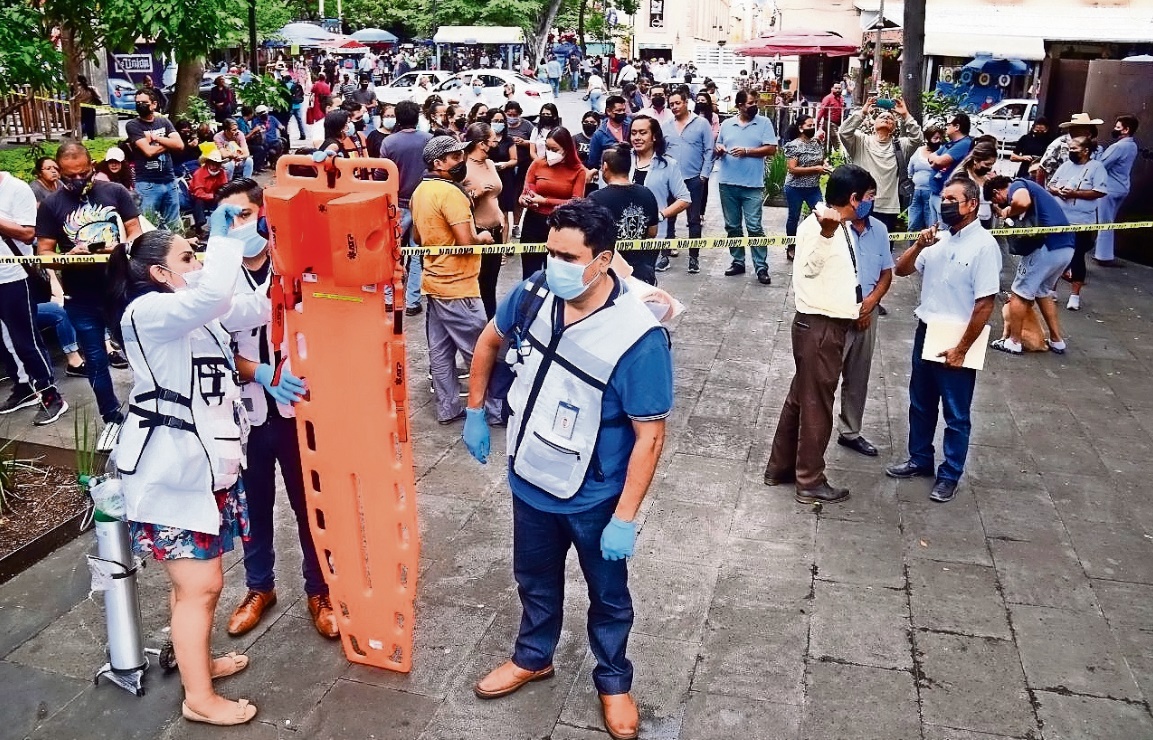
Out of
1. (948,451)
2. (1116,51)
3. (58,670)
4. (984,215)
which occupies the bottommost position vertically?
(58,670)

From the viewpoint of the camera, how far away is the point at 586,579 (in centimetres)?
372

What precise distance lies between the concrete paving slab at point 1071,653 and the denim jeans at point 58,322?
22.2 feet

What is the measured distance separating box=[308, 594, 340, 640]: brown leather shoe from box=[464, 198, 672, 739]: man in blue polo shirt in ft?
3.19

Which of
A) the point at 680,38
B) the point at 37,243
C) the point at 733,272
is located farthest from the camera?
the point at 680,38

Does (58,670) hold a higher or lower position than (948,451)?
lower

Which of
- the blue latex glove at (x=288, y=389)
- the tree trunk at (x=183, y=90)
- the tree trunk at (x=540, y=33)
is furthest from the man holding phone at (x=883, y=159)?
the tree trunk at (x=540, y=33)

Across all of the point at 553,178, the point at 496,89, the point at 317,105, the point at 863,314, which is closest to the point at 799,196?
the point at 553,178

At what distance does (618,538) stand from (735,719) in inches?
37.7

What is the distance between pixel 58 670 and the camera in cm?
407

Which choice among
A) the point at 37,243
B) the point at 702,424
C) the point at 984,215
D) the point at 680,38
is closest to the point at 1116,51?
the point at 984,215

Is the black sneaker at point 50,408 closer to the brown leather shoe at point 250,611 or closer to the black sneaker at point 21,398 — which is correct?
the black sneaker at point 21,398

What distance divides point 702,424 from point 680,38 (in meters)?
62.7

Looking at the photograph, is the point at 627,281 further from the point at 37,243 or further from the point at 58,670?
the point at 37,243

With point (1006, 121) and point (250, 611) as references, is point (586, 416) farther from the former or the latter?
point (1006, 121)
